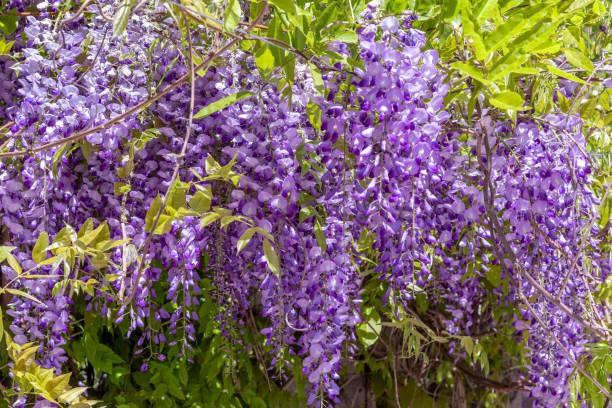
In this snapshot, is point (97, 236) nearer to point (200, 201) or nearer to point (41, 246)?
point (41, 246)

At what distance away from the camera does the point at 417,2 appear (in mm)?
1489

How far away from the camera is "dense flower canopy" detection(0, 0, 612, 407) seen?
1.46 meters

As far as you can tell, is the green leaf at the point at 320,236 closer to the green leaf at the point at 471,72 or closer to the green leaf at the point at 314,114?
the green leaf at the point at 314,114

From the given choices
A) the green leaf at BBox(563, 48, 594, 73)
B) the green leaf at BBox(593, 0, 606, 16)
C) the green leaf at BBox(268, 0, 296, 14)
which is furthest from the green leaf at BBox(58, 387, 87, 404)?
the green leaf at BBox(593, 0, 606, 16)

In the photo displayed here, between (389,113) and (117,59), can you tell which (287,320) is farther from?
(117,59)

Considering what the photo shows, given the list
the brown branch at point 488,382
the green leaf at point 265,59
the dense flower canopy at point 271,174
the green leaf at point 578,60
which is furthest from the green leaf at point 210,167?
the brown branch at point 488,382

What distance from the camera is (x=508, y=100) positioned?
1.28m

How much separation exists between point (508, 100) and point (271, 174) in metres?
0.54

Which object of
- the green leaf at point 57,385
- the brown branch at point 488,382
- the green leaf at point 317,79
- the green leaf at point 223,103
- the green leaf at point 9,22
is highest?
the green leaf at point 317,79

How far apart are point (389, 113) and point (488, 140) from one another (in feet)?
1.52

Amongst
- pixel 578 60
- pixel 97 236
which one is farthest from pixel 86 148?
pixel 578 60

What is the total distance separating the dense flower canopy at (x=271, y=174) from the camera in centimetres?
146

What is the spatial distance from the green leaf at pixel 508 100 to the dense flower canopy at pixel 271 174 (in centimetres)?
16

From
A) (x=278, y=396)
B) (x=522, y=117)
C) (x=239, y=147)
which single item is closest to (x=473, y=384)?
(x=278, y=396)
